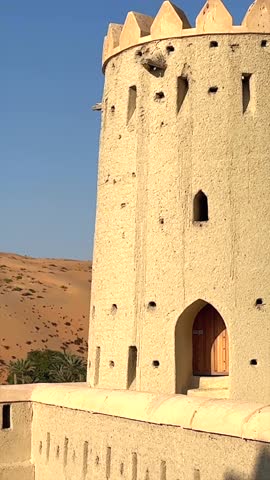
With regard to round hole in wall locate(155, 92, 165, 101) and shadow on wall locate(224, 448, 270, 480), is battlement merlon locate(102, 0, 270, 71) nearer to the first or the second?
round hole in wall locate(155, 92, 165, 101)

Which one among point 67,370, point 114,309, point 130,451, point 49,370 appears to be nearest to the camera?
point 130,451

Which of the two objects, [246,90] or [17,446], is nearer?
Answer: [246,90]

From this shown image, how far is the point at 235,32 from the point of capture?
52.6ft

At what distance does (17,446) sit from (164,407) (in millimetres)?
5642

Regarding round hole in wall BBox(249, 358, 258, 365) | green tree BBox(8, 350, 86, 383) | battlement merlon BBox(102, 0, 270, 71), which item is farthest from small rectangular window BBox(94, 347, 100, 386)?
green tree BBox(8, 350, 86, 383)

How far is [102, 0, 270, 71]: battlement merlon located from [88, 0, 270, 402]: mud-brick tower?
3cm

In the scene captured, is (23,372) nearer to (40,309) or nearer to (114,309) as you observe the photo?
(114,309)

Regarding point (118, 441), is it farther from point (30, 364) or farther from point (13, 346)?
point (13, 346)

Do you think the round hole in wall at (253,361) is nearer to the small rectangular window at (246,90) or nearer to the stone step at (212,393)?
the stone step at (212,393)

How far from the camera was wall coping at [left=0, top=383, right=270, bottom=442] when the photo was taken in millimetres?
10508

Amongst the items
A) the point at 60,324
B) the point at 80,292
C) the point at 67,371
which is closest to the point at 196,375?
the point at 67,371

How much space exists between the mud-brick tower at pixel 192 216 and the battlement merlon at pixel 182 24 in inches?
1.0

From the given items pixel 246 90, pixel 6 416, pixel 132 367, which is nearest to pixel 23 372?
pixel 6 416

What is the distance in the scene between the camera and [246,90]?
16141 millimetres
